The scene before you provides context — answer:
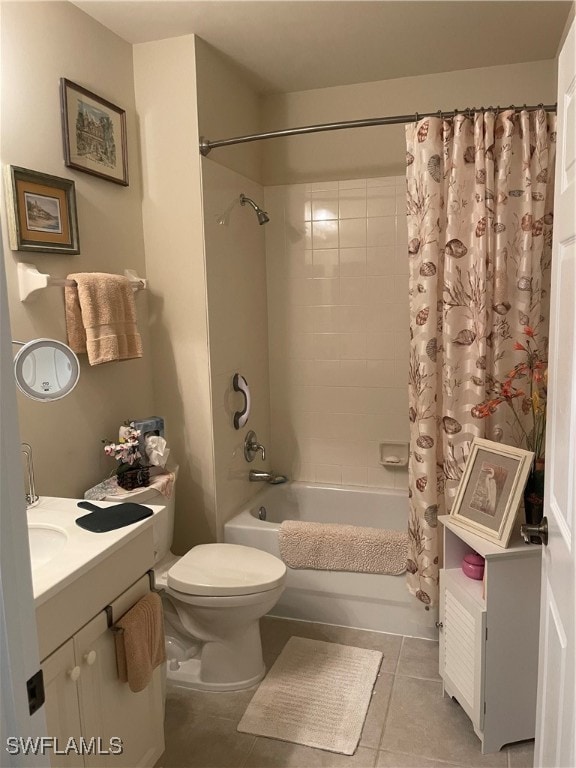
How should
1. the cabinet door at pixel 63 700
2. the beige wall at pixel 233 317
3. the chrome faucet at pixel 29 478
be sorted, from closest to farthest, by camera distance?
the cabinet door at pixel 63 700
the chrome faucet at pixel 29 478
the beige wall at pixel 233 317

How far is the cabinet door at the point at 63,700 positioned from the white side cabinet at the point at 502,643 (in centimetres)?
122

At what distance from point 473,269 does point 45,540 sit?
1.73 meters

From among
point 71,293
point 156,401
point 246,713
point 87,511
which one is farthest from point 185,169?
point 246,713

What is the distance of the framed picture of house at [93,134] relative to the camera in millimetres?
2094

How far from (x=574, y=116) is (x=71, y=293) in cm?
165

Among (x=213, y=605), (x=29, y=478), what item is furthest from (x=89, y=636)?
Answer: (x=213, y=605)

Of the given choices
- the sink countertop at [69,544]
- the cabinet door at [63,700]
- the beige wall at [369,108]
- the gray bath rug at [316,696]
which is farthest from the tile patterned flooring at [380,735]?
the beige wall at [369,108]

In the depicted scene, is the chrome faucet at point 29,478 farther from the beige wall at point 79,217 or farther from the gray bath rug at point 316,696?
the gray bath rug at point 316,696

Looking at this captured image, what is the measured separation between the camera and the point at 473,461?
2.05 metres

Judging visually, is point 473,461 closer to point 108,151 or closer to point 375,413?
point 375,413

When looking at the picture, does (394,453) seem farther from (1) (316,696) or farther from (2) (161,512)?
(2) (161,512)

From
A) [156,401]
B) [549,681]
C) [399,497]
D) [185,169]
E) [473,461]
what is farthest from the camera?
[399,497]

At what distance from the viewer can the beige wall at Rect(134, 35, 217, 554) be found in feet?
8.15

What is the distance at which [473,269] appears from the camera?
220 centimetres
